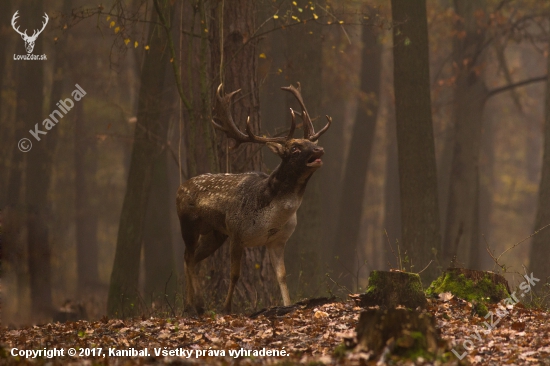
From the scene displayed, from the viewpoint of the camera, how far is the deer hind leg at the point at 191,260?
1141 centimetres

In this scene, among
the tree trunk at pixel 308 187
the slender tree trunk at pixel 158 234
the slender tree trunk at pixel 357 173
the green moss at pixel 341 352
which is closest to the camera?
the green moss at pixel 341 352

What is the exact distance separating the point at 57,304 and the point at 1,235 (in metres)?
6.45

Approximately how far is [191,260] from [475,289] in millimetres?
4248

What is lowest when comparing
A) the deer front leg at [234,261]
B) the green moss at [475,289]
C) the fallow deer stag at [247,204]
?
the green moss at [475,289]

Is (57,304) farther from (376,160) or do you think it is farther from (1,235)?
(376,160)

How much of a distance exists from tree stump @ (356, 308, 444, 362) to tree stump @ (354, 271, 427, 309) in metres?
2.65

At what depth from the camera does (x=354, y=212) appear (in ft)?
82.9

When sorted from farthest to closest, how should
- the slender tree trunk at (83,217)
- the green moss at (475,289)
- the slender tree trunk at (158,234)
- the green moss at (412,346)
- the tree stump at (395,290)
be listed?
the slender tree trunk at (83,217)
the slender tree trunk at (158,234)
the green moss at (475,289)
the tree stump at (395,290)
the green moss at (412,346)

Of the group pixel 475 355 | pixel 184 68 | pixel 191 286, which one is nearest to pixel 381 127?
pixel 184 68

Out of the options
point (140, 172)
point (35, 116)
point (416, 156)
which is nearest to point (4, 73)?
point (35, 116)

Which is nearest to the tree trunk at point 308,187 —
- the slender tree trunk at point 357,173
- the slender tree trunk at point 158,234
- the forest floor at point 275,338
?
the slender tree trunk at point 158,234

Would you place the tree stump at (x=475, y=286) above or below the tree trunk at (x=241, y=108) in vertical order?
below

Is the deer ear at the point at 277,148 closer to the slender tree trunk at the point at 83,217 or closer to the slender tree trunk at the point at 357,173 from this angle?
the slender tree trunk at the point at 357,173

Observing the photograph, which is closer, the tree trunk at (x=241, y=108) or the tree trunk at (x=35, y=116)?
the tree trunk at (x=241, y=108)
